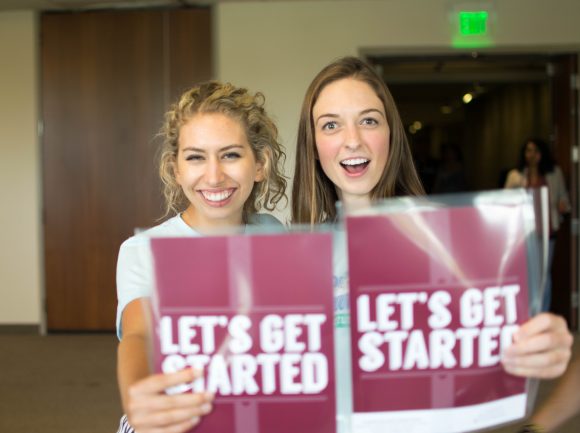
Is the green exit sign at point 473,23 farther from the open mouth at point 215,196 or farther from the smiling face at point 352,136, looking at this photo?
the open mouth at point 215,196

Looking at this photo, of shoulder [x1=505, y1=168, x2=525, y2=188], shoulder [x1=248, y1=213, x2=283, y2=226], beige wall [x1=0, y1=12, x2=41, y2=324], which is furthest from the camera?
beige wall [x1=0, y1=12, x2=41, y2=324]

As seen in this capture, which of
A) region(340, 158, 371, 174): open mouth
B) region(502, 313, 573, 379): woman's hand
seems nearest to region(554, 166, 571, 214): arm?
region(340, 158, 371, 174): open mouth

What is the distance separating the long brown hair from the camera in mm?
1429

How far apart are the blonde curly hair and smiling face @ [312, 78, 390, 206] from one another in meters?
0.19

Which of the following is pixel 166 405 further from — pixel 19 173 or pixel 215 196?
pixel 19 173

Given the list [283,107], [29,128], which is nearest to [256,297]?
A: [283,107]

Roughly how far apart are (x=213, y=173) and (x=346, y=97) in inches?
12.6

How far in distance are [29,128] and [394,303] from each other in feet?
18.6

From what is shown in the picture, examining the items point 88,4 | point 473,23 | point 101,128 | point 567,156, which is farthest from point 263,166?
point 567,156

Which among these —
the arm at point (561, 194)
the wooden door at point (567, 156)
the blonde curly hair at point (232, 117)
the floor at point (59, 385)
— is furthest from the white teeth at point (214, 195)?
the wooden door at point (567, 156)

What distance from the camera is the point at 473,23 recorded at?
5422mm

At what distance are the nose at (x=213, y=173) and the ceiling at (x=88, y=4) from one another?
4.53m

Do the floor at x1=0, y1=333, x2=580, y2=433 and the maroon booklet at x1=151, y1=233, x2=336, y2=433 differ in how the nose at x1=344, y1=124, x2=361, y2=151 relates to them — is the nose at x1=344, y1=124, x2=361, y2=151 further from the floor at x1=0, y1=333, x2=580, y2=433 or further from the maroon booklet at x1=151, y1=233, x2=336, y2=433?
the floor at x1=0, y1=333, x2=580, y2=433

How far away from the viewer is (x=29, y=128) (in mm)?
5883
